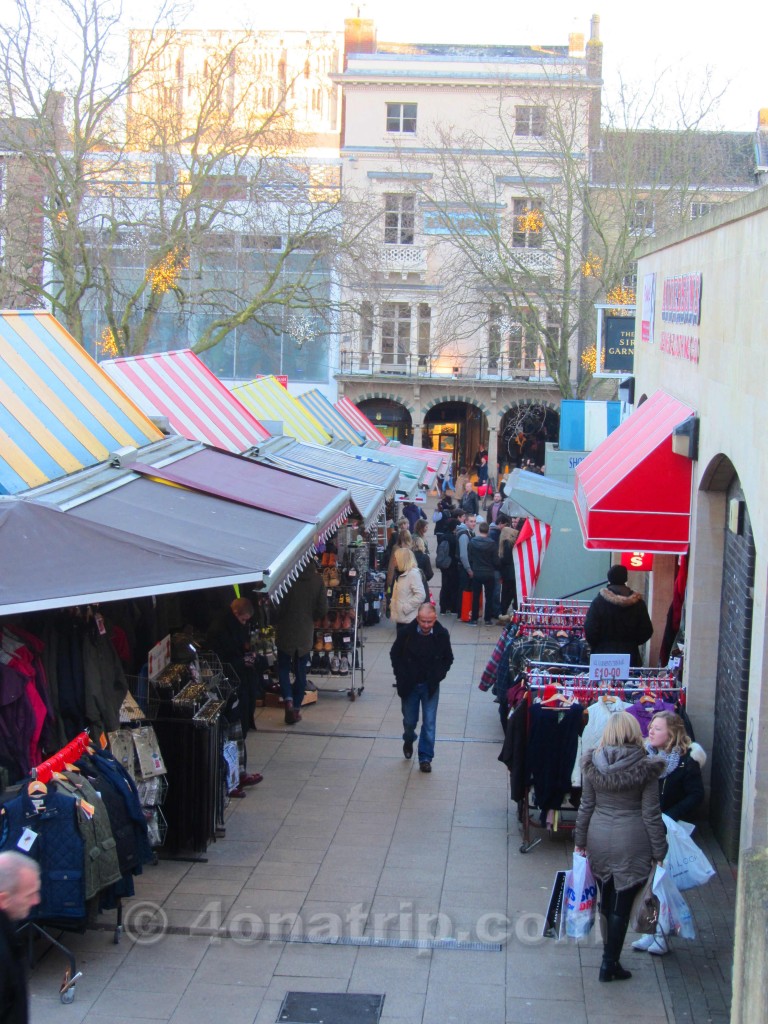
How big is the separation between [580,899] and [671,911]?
55 centimetres

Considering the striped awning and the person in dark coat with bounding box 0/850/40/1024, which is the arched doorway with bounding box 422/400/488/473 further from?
the person in dark coat with bounding box 0/850/40/1024

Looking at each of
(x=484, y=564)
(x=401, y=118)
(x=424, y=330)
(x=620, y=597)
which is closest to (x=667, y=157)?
(x=424, y=330)

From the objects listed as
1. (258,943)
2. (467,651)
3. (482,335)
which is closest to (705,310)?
(258,943)

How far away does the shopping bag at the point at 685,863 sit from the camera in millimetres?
6859

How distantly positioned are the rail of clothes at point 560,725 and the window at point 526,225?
92.2 feet

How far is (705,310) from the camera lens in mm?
9609

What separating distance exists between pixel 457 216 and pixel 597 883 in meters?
32.0

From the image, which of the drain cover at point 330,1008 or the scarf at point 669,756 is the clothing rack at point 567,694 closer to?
the scarf at point 669,756

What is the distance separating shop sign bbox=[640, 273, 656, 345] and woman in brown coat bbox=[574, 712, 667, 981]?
25.4 ft

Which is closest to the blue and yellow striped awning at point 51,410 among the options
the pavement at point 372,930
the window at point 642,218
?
the pavement at point 372,930

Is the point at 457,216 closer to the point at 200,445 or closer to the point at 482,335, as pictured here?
the point at 482,335

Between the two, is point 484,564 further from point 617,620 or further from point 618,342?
point 617,620

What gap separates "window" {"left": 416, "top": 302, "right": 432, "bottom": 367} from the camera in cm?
4434

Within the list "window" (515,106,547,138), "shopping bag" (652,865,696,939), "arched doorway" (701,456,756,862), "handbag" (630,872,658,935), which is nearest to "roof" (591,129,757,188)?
"window" (515,106,547,138)
